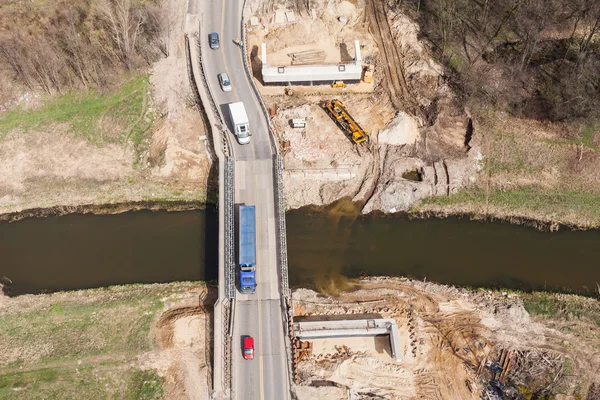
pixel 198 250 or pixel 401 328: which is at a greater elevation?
pixel 198 250

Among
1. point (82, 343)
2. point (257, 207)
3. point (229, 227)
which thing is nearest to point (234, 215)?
point (229, 227)

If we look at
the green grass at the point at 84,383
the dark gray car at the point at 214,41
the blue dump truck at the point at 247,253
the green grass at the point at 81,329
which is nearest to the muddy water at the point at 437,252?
the blue dump truck at the point at 247,253

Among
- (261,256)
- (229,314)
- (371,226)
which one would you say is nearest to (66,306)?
(229,314)

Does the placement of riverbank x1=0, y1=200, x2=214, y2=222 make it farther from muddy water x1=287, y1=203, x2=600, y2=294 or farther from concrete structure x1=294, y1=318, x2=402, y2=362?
concrete structure x1=294, y1=318, x2=402, y2=362

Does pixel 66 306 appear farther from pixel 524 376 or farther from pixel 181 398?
pixel 524 376

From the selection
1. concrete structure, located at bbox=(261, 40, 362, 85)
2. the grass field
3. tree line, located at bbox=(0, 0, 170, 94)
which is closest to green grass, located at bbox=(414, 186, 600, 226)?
concrete structure, located at bbox=(261, 40, 362, 85)

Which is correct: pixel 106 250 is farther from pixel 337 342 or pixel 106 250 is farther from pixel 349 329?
pixel 349 329
